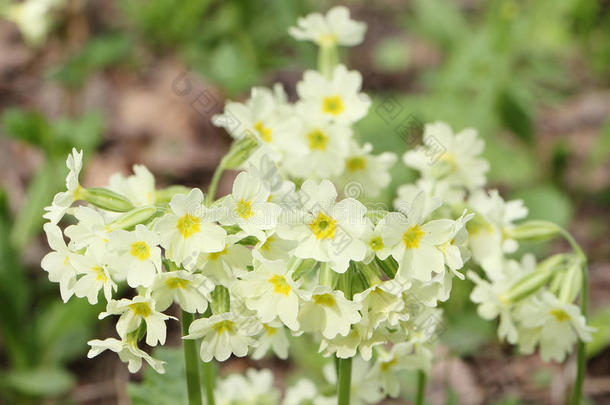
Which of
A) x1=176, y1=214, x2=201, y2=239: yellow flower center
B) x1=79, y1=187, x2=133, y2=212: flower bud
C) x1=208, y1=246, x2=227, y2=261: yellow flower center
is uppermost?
x1=79, y1=187, x2=133, y2=212: flower bud

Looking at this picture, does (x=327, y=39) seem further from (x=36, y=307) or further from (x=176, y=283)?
(x=36, y=307)

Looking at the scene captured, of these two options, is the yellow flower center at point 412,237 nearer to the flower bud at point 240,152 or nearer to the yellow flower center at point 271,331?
the yellow flower center at point 271,331

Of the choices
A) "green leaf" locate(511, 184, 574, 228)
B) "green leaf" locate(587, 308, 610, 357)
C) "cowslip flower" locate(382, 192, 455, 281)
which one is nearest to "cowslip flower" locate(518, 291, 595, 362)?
"cowslip flower" locate(382, 192, 455, 281)

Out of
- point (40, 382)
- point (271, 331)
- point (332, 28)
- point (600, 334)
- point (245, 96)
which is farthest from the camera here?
point (245, 96)

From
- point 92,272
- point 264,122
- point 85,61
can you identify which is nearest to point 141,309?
point 92,272

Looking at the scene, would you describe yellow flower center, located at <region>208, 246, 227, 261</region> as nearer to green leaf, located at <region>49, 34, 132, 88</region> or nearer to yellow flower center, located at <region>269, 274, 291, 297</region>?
yellow flower center, located at <region>269, 274, 291, 297</region>
